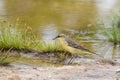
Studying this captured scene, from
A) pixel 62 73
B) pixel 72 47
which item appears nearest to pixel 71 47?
pixel 72 47

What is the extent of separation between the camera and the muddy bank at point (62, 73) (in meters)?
8.82

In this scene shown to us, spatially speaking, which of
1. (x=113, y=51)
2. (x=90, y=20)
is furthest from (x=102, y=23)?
(x=113, y=51)

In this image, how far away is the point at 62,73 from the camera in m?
9.19

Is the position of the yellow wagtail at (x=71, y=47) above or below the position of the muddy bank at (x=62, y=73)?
above

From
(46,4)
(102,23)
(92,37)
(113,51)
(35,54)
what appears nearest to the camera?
(35,54)

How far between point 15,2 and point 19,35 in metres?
9.47

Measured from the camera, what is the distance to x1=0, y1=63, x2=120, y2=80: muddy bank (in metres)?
8.82

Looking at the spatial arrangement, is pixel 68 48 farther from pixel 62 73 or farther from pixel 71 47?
pixel 62 73

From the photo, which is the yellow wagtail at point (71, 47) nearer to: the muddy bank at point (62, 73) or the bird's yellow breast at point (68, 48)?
the bird's yellow breast at point (68, 48)

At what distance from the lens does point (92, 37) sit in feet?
47.1

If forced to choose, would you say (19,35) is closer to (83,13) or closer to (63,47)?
(63,47)

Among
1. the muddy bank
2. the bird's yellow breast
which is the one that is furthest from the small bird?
the muddy bank

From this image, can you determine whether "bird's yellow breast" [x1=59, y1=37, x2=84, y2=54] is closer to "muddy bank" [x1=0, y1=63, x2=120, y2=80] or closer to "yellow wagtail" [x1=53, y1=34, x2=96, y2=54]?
"yellow wagtail" [x1=53, y1=34, x2=96, y2=54]

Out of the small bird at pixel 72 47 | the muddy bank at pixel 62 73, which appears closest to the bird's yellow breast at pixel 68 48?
the small bird at pixel 72 47
